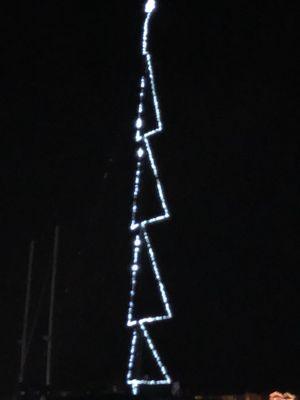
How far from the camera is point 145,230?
5.84m

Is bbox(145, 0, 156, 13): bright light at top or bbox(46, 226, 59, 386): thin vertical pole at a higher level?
bbox(145, 0, 156, 13): bright light at top

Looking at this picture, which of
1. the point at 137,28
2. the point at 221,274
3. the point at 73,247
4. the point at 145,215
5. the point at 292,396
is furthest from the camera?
the point at 73,247

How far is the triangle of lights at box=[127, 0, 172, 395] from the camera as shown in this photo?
546 centimetres

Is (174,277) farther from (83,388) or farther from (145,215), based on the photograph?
(83,388)

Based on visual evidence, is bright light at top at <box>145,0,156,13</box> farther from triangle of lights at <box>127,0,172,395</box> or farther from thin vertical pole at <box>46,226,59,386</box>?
thin vertical pole at <box>46,226,59,386</box>

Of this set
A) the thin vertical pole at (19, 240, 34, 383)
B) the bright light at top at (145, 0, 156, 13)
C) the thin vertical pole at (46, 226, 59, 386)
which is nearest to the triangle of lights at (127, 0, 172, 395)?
the bright light at top at (145, 0, 156, 13)

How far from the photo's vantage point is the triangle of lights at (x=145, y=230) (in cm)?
546

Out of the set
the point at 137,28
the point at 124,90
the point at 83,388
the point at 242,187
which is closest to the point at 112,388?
the point at 83,388

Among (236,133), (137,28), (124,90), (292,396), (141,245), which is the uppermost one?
(137,28)

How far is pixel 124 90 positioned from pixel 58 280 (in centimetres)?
203

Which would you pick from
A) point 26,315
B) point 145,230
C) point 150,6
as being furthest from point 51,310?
point 150,6

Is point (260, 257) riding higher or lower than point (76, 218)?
lower

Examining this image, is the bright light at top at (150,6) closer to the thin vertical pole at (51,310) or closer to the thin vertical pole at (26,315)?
the thin vertical pole at (51,310)

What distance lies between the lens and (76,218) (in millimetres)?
7008
